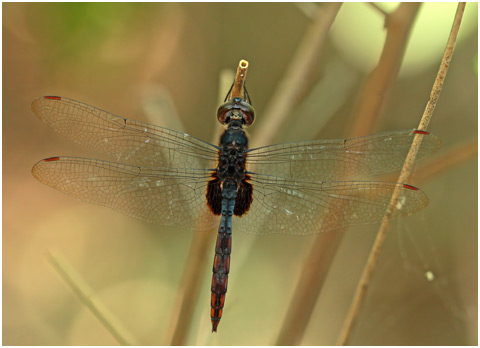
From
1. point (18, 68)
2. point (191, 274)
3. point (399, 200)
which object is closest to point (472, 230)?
point (399, 200)

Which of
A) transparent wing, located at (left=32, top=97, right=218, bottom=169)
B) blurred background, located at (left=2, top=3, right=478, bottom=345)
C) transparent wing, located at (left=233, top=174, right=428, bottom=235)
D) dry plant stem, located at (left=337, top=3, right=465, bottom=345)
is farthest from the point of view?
blurred background, located at (left=2, top=3, right=478, bottom=345)

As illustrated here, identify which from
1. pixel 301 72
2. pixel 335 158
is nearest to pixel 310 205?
pixel 335 158

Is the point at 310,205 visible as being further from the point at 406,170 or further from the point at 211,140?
the point at 211,140

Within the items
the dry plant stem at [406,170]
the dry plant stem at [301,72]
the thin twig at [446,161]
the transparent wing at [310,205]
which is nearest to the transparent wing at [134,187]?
the transparent wing at [310,205]

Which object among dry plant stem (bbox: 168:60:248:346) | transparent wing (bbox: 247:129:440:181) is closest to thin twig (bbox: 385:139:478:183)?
transparent wing (bbox: 247:129:440:181)

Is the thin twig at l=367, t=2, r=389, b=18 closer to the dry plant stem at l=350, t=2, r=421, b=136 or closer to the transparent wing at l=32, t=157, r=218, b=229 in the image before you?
the dry plant stem at l=350, t=2, r=421, b=136

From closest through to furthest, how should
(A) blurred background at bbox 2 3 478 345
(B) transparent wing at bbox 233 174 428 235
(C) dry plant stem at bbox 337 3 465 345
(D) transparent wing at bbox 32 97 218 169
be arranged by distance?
(C) dry plant stem at bbox 337 3 465 345
(B) transparent wing at bbox 233 174 428 235
(D) transparent wing at bbox 32 97 218 169
(A) blurred background at bbox 2 3 478 345
